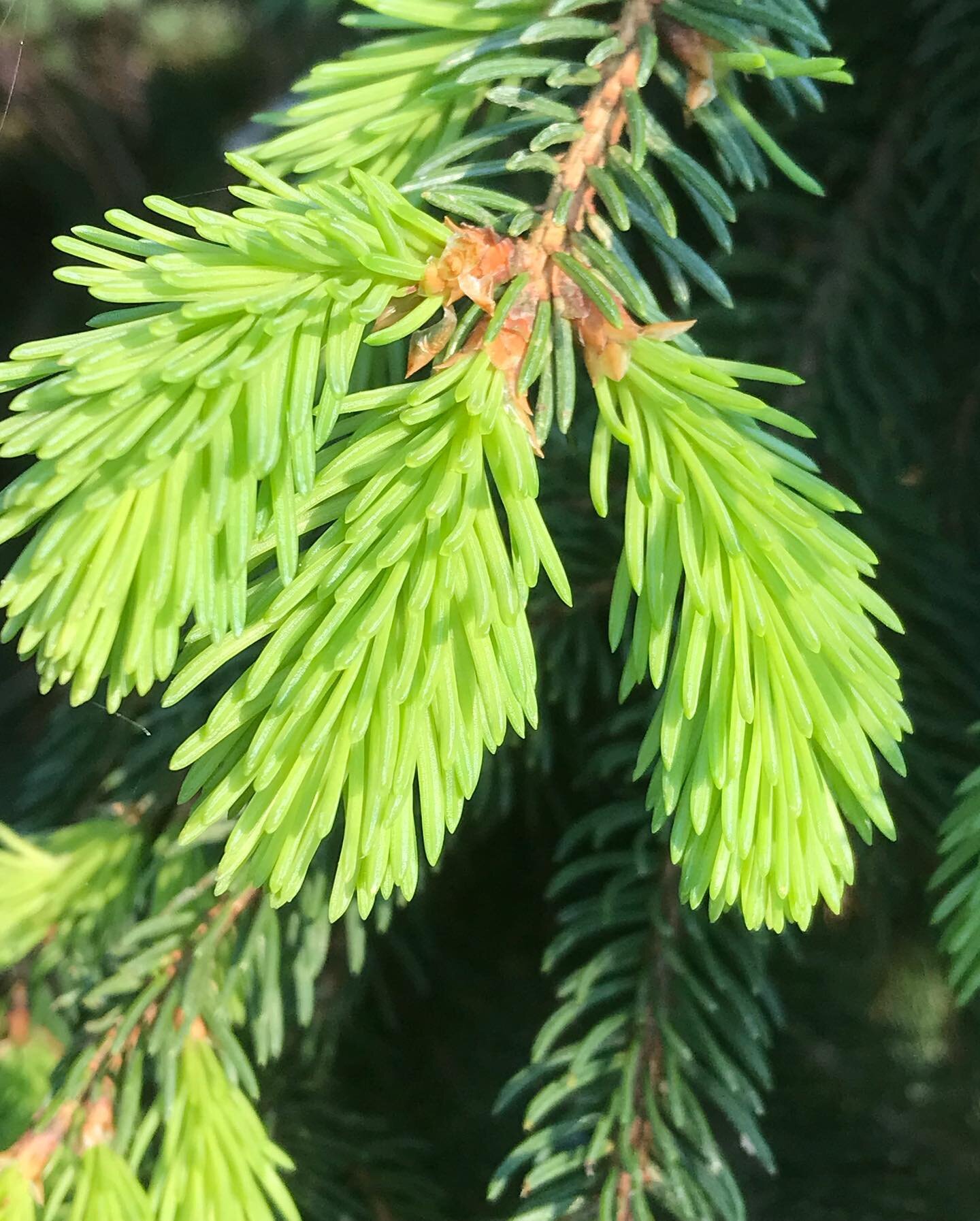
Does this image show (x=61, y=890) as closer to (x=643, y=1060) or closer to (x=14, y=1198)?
(x=14, y=1198)

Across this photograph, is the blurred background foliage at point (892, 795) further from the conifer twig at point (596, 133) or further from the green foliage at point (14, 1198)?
the conifer twig at point (596, 133)

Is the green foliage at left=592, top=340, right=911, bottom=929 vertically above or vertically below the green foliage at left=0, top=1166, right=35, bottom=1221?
above

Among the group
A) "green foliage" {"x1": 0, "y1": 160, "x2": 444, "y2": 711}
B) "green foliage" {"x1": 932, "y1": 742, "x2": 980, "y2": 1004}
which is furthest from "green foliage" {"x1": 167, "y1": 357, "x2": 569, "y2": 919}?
"green foliage" {"x1": 932, "y1": 742, "x2": 980, "y2": 1004}

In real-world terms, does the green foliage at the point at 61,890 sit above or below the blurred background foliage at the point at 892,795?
below

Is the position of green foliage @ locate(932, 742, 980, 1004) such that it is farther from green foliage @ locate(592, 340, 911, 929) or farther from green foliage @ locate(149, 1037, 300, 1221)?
green foliage @ locate(149, 1037, 300, 1221)

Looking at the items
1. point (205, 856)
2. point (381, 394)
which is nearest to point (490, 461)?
point (381, 394)

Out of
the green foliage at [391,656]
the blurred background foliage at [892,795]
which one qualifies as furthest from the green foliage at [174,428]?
the blurred background foliage at [892,795]

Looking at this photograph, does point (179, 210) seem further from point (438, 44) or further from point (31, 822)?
point (31, 822)

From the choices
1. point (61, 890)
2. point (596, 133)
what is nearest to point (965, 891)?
point (596, 133)
